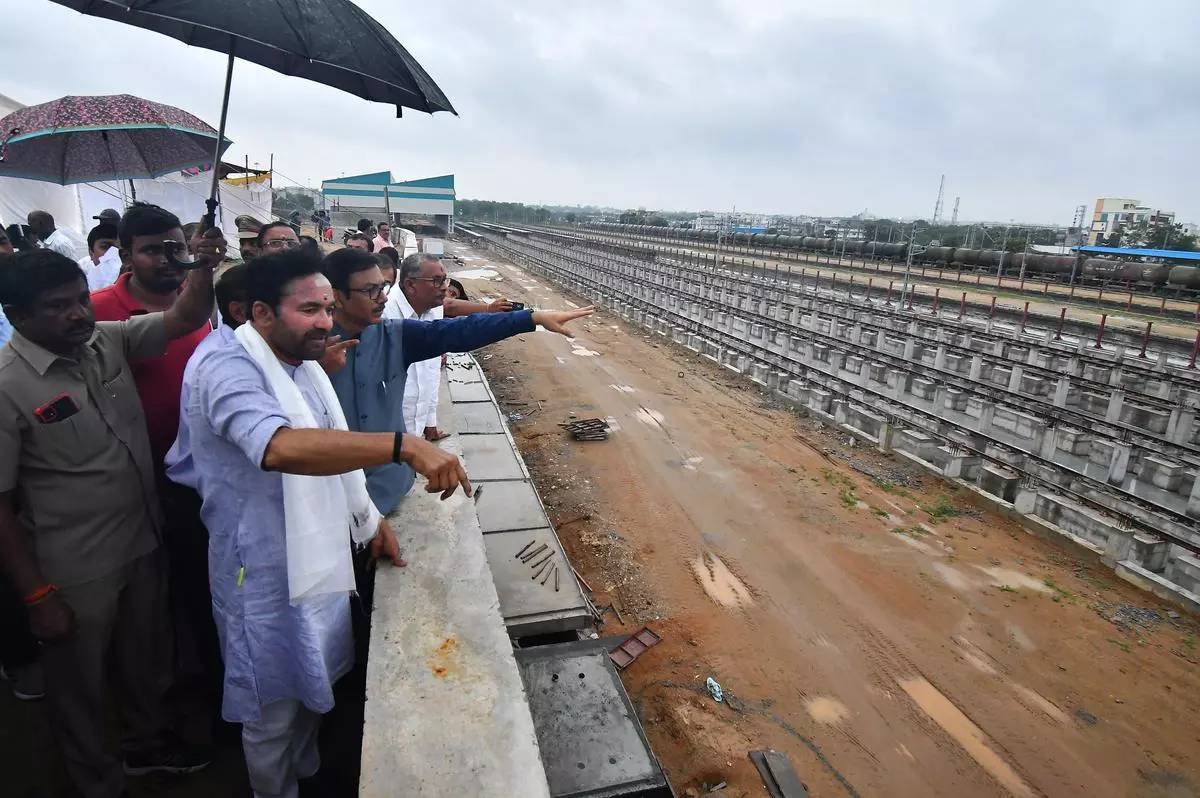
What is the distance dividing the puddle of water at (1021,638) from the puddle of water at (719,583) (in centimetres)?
232

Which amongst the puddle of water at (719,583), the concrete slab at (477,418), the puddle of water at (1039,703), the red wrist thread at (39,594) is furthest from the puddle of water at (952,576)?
the red wrist thread at (39,594)

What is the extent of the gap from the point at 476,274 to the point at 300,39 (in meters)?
36.0

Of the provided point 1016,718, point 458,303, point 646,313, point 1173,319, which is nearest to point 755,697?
point 1016,718

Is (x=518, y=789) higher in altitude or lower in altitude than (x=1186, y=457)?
higher

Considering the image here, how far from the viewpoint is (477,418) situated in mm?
8305

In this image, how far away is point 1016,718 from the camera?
477cm

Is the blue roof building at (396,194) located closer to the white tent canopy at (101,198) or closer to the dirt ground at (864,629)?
the white tent canopy at (101,198)

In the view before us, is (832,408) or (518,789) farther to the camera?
(832,408)

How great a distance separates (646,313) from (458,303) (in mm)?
18202

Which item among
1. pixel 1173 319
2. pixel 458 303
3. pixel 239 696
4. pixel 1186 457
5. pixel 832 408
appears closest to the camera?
pixel 239 696

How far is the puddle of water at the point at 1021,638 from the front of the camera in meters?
5.59

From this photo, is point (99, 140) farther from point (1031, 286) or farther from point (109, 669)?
point (1031, 286)

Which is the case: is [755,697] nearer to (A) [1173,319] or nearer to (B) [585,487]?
(B) [585,487]

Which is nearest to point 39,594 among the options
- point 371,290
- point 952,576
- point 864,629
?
point 371,290
